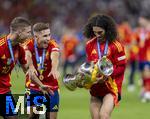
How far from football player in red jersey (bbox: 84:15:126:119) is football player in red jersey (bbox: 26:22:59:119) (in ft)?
2.07

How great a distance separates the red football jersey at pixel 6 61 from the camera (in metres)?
13.5

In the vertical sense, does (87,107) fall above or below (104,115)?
below

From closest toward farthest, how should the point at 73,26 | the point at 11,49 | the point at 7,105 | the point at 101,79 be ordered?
1. the point at 101,79
2. the point at 11,49
3. the point at 7,105
4. the point at 73,26

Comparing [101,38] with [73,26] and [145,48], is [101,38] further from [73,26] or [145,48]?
[73,26]

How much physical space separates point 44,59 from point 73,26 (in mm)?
34236

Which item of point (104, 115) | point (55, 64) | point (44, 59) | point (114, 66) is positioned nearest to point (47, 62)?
point (44, 59)

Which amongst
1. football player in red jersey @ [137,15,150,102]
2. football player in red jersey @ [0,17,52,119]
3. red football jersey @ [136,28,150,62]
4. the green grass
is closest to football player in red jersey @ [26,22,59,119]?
football player in red jersey @ [0,17,52,119]

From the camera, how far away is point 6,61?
13477 mm

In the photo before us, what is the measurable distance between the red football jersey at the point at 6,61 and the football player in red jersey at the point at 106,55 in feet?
3.79

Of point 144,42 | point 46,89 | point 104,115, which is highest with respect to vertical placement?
point 144,42

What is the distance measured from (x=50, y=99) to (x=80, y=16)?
3572 centimetres

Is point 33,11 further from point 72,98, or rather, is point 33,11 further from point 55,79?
point 55,79

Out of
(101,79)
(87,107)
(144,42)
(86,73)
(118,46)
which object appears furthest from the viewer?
(144,42)

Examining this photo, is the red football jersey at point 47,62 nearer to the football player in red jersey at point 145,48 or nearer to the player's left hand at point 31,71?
the player's left hand at point 31,71
